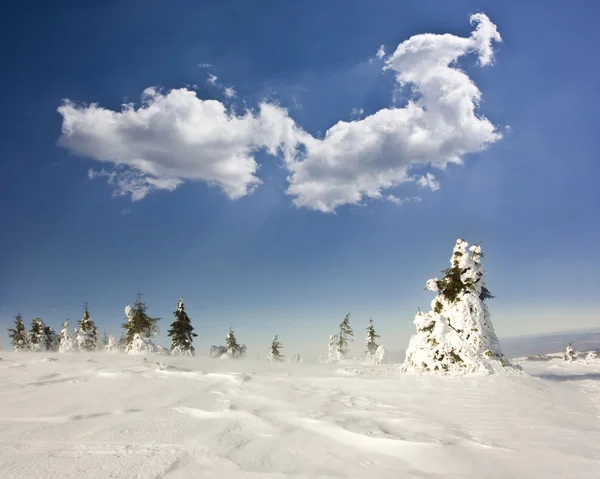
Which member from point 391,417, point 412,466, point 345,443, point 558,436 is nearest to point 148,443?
point 345,443

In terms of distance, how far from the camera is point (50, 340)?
176 ft

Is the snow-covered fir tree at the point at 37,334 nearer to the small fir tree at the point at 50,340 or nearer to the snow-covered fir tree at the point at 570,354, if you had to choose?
the small fir tree at the point at 50,340

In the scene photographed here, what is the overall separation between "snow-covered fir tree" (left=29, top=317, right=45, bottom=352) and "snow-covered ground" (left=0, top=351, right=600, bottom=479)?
54.0 m

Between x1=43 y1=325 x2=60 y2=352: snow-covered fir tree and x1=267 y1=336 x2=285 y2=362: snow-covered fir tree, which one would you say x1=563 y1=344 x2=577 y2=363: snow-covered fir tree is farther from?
x1=43 y1=325 x2=60 y2=352: snow-covered fir tree

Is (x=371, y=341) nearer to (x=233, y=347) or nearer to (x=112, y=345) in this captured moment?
(x=233, y=347)

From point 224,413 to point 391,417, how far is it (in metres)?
3.17

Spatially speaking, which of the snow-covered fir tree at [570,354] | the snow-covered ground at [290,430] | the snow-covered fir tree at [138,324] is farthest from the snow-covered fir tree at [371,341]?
the snow-covered ground at [290,430]

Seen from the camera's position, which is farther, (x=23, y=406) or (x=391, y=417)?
(x=23, y=406)

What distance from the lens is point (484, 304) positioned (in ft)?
47.0

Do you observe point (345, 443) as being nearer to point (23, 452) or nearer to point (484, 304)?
point (23, 452)

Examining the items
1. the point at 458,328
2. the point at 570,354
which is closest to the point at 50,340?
the point at 458,328

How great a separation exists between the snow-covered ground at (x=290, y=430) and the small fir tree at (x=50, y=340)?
179ft

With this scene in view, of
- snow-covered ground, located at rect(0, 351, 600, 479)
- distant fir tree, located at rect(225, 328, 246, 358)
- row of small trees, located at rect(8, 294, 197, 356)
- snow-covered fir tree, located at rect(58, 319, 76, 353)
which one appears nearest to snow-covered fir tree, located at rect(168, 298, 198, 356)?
row of small trees, located at rect(8, 294, 197, 356)

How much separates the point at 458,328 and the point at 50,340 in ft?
201
